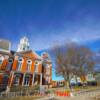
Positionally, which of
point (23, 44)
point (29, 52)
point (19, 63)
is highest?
point (23, 44)

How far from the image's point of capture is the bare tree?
3394cm

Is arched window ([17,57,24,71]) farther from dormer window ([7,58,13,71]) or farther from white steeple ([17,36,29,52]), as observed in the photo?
white steeple ([17,36,29,52])

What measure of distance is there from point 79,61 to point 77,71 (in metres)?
3.33

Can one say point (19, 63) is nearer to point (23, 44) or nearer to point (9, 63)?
point (9, 63)

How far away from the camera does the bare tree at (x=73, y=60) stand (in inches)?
1336

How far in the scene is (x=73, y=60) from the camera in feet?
112

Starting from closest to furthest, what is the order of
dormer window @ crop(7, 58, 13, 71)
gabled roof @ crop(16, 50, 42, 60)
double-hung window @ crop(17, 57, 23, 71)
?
dormer window @ crop(7, 58, 13, 71) → double-hung window @ crop(17, 57, 23, 71) → gabled roof @ crop(16, 50, 42, 60)

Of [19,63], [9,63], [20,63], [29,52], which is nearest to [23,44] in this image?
[29,52]

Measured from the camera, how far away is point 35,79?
105 ft

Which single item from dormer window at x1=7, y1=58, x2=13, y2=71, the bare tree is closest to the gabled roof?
dormer window at x1=7, y1=58, x2=13, y2=71

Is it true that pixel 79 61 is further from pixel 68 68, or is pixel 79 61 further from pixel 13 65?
pixel 13 65

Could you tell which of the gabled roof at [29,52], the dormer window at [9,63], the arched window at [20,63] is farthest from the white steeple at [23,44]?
the dormer window at [9,63]

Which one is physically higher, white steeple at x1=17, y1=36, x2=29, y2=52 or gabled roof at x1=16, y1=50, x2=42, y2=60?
white steeple at x1=17, y1=36, x2=29, y2=52

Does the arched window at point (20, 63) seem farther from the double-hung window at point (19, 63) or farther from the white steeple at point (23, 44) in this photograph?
the white steeple at point (23, 44)
